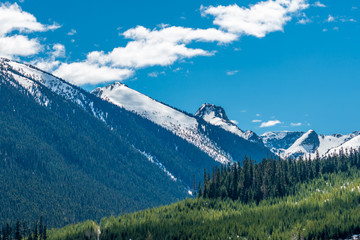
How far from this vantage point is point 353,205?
646 feet

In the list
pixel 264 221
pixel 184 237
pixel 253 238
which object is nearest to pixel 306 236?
pixel 253 238

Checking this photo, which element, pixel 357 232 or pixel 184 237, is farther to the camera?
pixel 184 237

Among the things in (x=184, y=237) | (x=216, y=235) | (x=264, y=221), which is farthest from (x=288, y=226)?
(x=184, y=237)

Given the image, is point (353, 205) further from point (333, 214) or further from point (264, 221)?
point (264, 221)

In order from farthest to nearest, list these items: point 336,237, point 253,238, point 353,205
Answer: point 353,205 → point 253,238 → point 336,237

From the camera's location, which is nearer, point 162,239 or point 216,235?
point 216,235

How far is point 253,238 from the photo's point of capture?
18075 centimetres

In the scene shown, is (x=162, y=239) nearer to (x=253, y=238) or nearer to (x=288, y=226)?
(x=253, y=238)

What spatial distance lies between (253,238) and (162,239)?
41376 millimetres

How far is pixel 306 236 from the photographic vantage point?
165 m

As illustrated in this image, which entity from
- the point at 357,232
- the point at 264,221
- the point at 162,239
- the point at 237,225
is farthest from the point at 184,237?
the point at 357,232

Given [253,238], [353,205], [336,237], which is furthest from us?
[353,205]

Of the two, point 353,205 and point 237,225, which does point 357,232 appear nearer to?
point 353,205

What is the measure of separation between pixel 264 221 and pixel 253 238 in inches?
797
